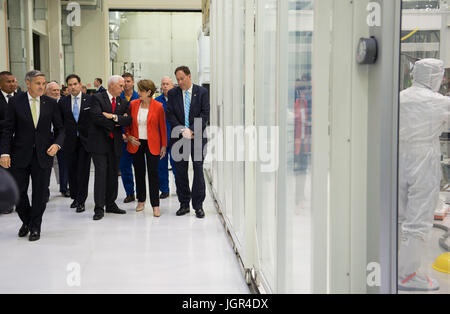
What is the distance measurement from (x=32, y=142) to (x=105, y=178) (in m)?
1.33

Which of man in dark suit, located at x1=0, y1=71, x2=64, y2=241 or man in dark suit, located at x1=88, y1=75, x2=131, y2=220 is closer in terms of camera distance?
man in dark suit, located at x1=0, y1=71, x2=64, y2=241

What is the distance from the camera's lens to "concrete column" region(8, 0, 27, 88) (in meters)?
10.6

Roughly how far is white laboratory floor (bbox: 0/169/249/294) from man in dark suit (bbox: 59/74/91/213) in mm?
325

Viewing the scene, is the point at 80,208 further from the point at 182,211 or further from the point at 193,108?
the point at 193,108

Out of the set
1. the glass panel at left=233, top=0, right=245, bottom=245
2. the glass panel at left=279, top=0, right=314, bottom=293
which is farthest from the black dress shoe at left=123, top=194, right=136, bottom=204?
the glass panel at left=279, top=0, right=314, bottom=293

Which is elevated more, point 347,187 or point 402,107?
point 402,107

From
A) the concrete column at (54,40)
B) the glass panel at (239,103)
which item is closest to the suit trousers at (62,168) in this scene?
the glass panel at (239,103)

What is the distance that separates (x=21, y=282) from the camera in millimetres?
3682

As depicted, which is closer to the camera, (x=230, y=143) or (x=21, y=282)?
(x=21, y=282)

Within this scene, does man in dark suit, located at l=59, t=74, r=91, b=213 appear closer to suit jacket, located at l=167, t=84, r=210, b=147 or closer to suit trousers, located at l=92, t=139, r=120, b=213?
suit trousers, located at l=92, t=139, r=120, b=213

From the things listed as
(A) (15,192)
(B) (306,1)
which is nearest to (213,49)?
(B) (306,1)

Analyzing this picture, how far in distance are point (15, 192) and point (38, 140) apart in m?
3.62

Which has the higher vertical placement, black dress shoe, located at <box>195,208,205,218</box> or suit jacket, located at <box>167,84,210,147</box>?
suit jacket, located at <box>167,84,210,147</box>

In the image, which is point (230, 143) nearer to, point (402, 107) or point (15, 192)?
point (402, 107)
